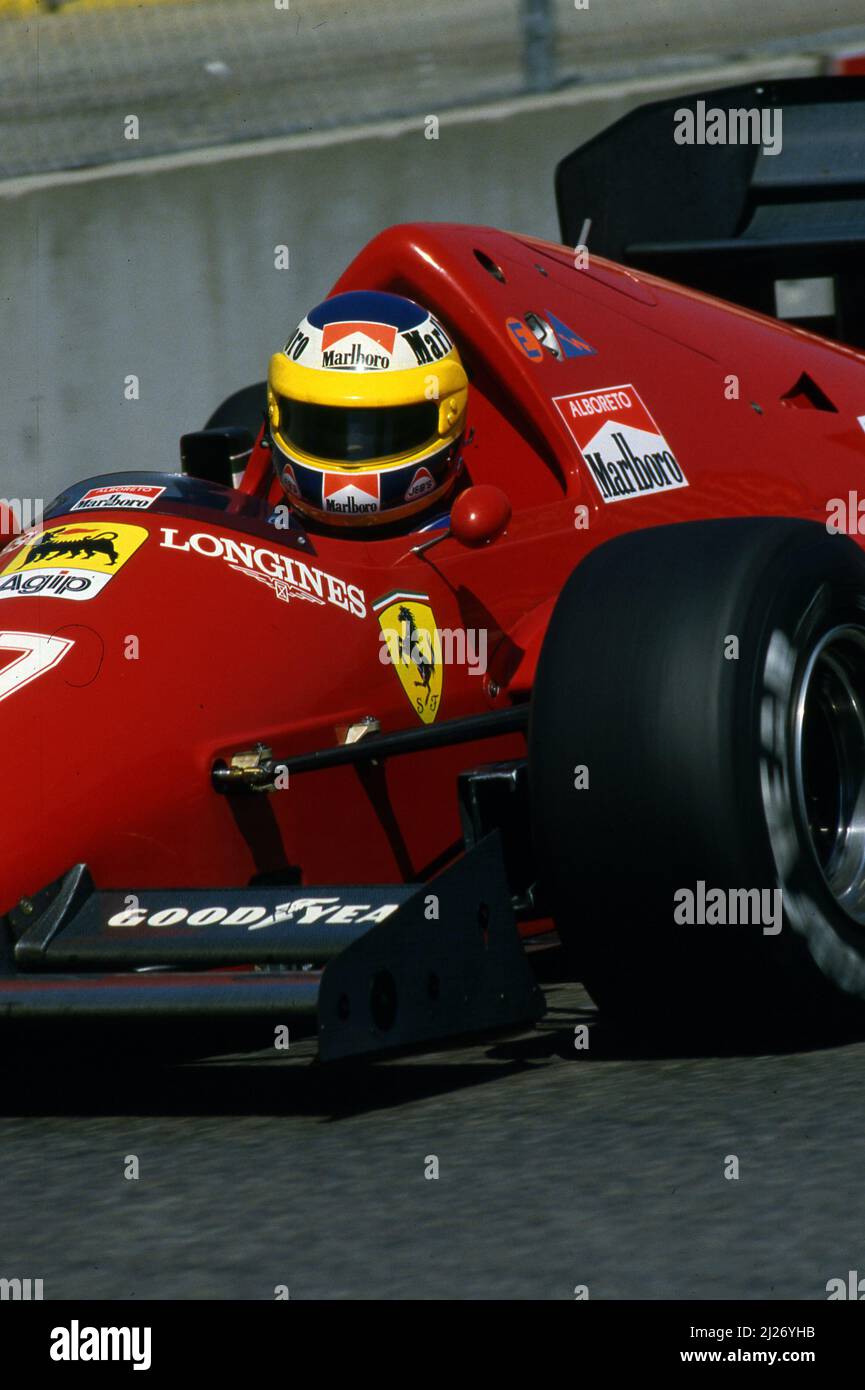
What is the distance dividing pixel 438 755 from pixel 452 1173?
1.37m

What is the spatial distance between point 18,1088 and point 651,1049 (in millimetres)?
1064

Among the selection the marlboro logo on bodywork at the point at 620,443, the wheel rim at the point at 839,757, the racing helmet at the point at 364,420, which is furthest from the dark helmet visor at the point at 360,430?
the wheel rim at the point at 839,757

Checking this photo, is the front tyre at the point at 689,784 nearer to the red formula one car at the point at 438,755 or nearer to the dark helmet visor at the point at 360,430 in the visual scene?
the red formula one car at the point at 438,755

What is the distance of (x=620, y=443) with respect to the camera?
499 cm

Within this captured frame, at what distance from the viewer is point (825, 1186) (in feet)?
9.34

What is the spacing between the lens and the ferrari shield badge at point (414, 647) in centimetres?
419

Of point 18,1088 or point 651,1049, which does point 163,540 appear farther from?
point 651,1049

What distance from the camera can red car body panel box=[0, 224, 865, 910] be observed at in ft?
12.1

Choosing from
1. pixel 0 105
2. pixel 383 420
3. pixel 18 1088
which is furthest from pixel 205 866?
pixel 0 105

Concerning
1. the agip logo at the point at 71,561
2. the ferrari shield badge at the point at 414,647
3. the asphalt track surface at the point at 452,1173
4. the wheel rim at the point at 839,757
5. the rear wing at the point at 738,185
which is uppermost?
the rear wing at the point at 738,185

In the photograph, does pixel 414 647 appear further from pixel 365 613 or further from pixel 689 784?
pixel 689 784

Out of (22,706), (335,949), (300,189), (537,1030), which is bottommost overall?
(537,1030)

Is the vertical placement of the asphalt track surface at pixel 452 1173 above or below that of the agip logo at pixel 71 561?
below

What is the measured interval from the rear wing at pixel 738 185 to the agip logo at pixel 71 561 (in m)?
3.01
